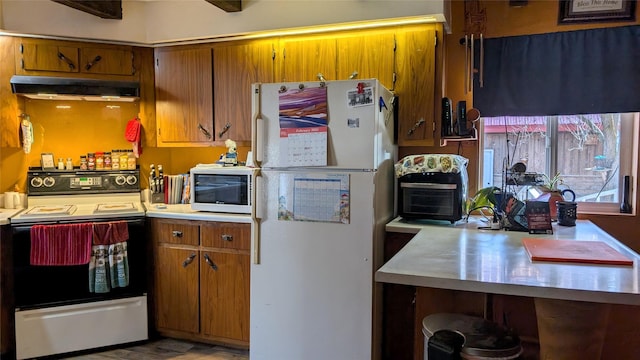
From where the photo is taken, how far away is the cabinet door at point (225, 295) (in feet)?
9.48

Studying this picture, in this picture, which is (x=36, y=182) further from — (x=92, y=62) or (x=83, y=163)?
(x=92, y=62)

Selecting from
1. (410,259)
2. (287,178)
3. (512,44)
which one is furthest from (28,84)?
(512,44)

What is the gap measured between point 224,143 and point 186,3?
105 cm

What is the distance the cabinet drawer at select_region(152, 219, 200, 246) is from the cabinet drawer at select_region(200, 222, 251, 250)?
0.07 m

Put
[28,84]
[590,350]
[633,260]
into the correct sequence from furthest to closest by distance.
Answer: [28,84]
[633,260]
[590,350]

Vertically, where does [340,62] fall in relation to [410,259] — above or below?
above

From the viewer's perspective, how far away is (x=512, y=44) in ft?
9.37

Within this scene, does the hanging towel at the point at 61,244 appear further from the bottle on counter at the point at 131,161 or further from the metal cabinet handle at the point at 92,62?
the metal cabinet handle at the point at 92,62

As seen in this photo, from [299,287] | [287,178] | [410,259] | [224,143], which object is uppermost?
[224,143]

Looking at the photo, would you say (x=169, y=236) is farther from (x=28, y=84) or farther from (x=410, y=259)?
(x=410, y=259)

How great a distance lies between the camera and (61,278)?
9.34 feet

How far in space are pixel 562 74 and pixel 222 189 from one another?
232 centimetres

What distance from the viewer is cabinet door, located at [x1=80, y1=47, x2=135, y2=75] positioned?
3.25m

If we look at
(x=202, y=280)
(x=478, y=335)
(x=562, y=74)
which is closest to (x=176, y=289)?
(x=202, y=280)
